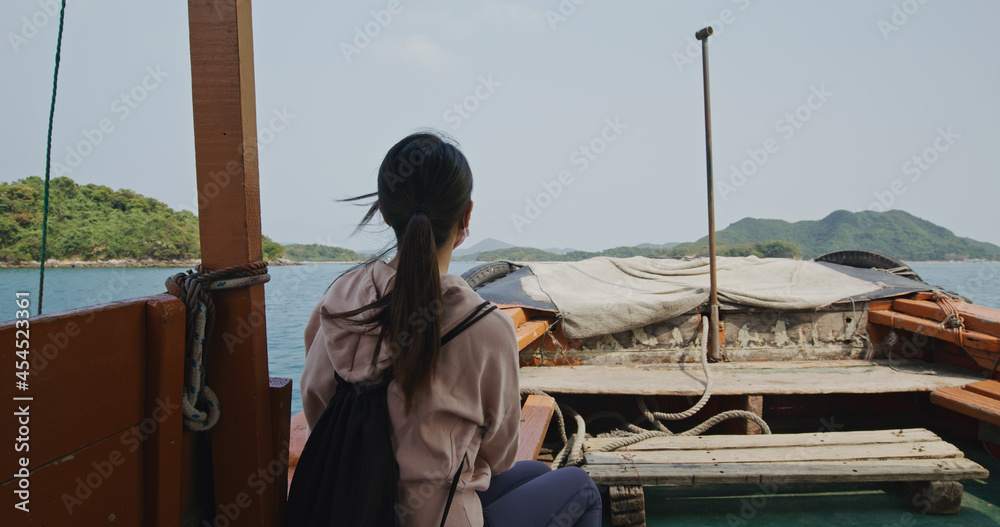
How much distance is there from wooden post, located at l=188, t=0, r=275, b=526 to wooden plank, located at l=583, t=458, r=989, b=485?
71.8 inches

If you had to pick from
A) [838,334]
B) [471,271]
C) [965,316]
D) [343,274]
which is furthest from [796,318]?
[343,274]

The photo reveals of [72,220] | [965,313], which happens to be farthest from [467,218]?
[72,220]

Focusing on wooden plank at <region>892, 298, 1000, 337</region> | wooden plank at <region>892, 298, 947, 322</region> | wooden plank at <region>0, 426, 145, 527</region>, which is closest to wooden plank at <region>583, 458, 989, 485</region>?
wooden plank at <region>892, 298, 1000, 337</region>

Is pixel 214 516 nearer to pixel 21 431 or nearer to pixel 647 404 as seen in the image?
pixel 21 431

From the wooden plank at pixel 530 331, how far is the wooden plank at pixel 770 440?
75 centimetres

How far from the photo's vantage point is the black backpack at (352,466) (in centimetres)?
96

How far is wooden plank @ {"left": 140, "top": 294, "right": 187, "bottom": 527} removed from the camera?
963 mm

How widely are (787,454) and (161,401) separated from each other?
9.90ft

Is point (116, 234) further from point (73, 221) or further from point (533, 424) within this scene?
point (533, 424)

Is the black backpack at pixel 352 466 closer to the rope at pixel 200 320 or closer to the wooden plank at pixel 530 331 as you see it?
the rope at pixel 200 320

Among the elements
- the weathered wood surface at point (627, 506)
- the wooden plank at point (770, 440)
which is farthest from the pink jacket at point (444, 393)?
the wooden plank at point (770, 440)

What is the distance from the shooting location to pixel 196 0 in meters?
1.10

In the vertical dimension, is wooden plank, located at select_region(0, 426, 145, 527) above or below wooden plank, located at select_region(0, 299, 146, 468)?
below

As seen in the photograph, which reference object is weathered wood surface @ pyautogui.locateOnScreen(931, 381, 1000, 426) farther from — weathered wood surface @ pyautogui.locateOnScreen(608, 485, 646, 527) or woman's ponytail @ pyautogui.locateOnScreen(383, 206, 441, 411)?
woman's ponytail @ pyautogui.locateOnScreen(383, 206, 441, 411)
